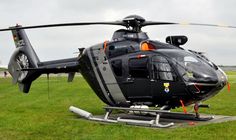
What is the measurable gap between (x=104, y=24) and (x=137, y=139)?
4987 millimetres

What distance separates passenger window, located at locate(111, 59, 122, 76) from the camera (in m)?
12.5

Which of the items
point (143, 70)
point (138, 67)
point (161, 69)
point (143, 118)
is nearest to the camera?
point (161, 69)

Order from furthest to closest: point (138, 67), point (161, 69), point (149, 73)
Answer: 1. point (138, 67)
2. point (149, 73)
3. point (161, 69)

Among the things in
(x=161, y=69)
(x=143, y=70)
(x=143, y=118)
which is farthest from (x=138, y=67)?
(x=143, y=118)

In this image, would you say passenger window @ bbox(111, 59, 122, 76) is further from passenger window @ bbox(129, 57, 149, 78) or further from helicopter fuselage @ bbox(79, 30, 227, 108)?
passenger window @ bbox(129, 57, 149, 78)

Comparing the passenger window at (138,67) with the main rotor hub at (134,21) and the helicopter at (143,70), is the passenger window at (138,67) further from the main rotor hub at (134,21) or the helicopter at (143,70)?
the main rotor hub at (134,21)

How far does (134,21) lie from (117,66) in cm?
169

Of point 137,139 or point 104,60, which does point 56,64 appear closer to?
point 104,60

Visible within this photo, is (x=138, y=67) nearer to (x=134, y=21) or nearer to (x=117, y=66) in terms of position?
(x=117, y=66)

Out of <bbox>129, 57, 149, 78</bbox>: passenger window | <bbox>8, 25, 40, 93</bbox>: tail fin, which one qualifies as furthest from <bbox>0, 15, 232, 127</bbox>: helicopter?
<bbox>8, 25, 40, 93</bbox>: tail fin

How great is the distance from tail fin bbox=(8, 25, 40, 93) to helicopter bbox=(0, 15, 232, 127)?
2.30 metres

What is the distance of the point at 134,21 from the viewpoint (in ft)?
41.1

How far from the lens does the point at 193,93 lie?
10953 mm

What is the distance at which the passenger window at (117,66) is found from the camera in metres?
12.5
